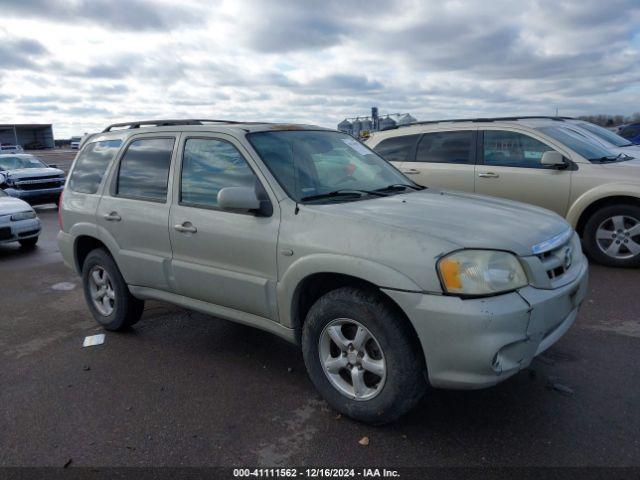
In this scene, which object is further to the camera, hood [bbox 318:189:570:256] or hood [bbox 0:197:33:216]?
hood [bbox 0:197:33:216]

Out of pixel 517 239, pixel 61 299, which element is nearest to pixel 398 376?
pixel 517 239

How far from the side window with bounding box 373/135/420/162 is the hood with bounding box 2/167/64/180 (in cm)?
1159

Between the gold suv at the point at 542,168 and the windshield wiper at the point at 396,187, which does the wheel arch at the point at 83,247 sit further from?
the gold suv at the point at 542,168

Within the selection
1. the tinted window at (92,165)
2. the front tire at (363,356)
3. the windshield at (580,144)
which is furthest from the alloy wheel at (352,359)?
the windshield at (580,144)

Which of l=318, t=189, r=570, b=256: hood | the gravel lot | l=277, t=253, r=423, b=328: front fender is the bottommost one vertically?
the gravel lot

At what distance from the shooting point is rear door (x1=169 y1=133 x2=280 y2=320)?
366 cm

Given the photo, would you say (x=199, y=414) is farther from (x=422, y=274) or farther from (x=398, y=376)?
(x=422, y=274)

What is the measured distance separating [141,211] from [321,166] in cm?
154

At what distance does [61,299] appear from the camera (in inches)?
254

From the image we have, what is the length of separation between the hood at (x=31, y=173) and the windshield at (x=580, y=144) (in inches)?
550

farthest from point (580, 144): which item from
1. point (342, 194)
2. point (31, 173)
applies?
point (31, 173)

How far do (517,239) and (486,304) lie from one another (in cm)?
51

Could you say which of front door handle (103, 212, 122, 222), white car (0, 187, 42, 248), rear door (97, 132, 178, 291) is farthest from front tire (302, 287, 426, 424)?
white car (0, 187, 42, 248)

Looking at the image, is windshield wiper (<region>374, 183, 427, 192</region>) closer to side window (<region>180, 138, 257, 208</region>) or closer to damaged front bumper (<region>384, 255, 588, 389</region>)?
side window (<region>180, 138, 257, 208</region>)
